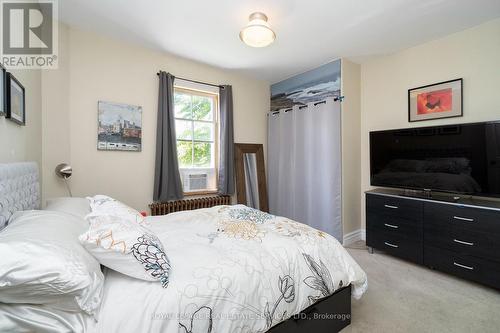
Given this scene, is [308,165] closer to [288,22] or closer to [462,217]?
[462,217]

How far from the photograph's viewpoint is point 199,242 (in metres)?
1.58

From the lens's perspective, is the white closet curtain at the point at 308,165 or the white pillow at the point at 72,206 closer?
the white pillow at the point at 72,206

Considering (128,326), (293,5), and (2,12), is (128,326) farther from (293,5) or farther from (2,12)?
(293,5)

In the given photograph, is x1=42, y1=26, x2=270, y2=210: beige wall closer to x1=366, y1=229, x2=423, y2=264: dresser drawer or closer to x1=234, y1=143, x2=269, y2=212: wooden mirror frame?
x1=234, y1=143, x2=269, y2=212: wooden mirror frame

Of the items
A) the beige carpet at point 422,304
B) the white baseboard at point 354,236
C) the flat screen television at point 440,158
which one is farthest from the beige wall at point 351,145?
the beige carpet at point 422,304

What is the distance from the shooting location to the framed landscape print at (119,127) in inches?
105

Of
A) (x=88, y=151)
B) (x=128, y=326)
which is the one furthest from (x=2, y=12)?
(x=128, y=326)

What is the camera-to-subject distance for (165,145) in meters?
3.00

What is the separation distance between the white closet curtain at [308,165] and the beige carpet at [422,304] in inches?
38.8

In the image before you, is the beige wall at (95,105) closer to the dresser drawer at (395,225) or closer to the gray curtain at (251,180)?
the gray curtain at (251,180)

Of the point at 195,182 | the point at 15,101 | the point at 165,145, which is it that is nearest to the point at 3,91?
the point at 15,101

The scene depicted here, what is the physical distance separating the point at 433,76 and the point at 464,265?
6.96 ft

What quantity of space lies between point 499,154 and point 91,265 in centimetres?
327

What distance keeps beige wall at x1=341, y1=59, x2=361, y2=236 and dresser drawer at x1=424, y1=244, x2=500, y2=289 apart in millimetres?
1014
